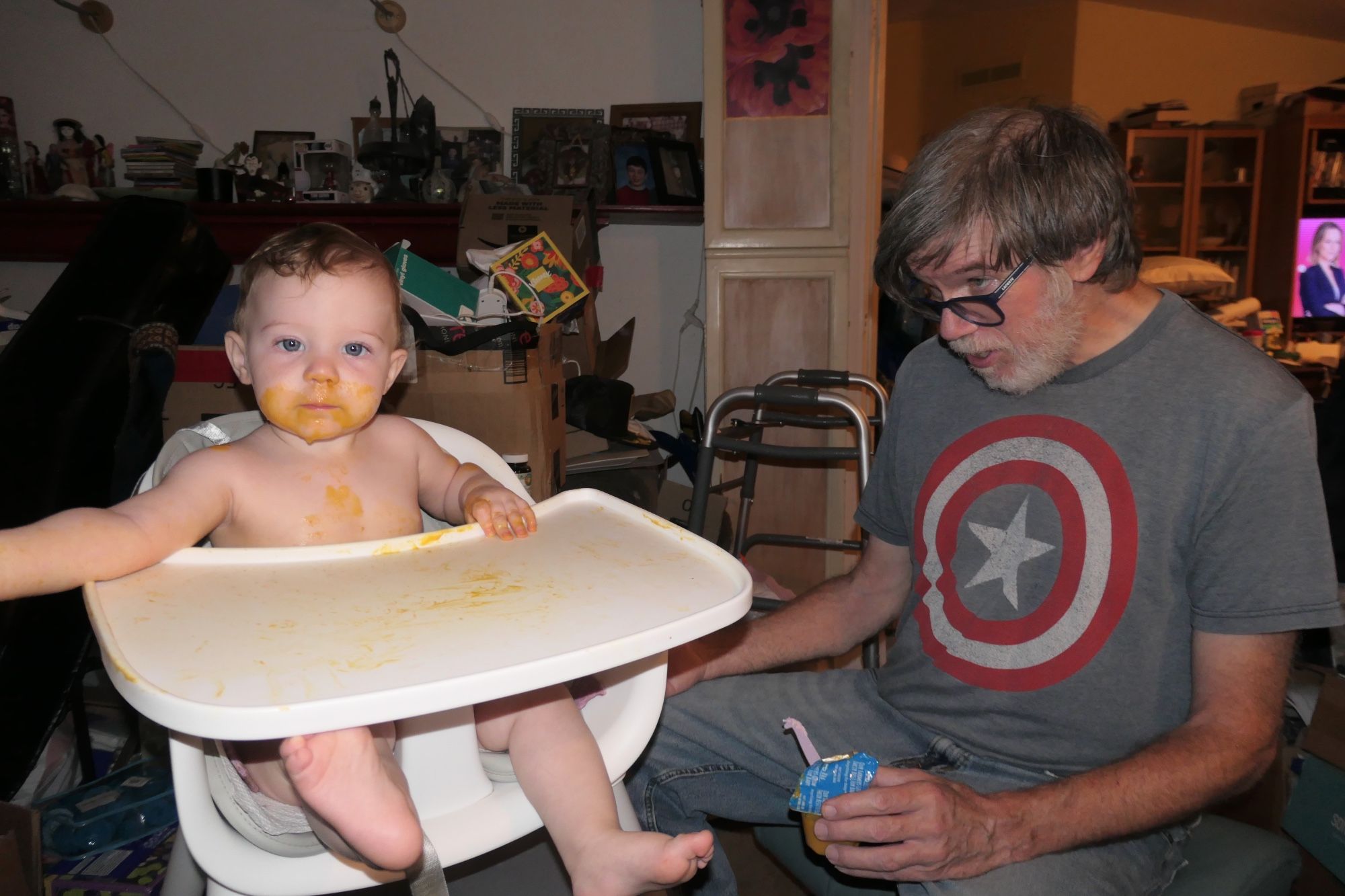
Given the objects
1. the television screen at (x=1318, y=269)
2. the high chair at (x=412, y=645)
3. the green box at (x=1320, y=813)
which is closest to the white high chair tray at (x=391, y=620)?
the high chair at (x=412, y=645)

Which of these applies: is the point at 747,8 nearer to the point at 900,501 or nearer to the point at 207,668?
the point at 900,501

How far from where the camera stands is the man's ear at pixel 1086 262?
1146 mm

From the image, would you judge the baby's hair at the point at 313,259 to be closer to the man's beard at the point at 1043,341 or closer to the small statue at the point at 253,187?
the man's beard at the point at 1043,341

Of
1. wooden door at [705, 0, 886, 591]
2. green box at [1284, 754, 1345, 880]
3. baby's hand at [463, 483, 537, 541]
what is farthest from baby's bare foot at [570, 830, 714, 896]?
wooden door at [705, 0, 886, 591]

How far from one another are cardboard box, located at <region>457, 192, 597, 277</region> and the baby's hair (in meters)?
1.74

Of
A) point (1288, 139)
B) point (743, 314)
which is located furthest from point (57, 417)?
point (1288, 139)

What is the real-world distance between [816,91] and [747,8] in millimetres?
390

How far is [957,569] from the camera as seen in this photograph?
4.01 feet

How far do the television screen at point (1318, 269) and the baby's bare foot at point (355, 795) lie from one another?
21.1ft

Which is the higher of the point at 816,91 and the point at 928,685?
the point at 816,91

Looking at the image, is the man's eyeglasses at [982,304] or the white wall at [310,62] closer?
the man's eyeglasses at [982,304]

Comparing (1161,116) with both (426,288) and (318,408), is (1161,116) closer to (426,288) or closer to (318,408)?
(426,288)

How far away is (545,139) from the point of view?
366 cm

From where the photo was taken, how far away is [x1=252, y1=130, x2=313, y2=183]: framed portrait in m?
3.65
